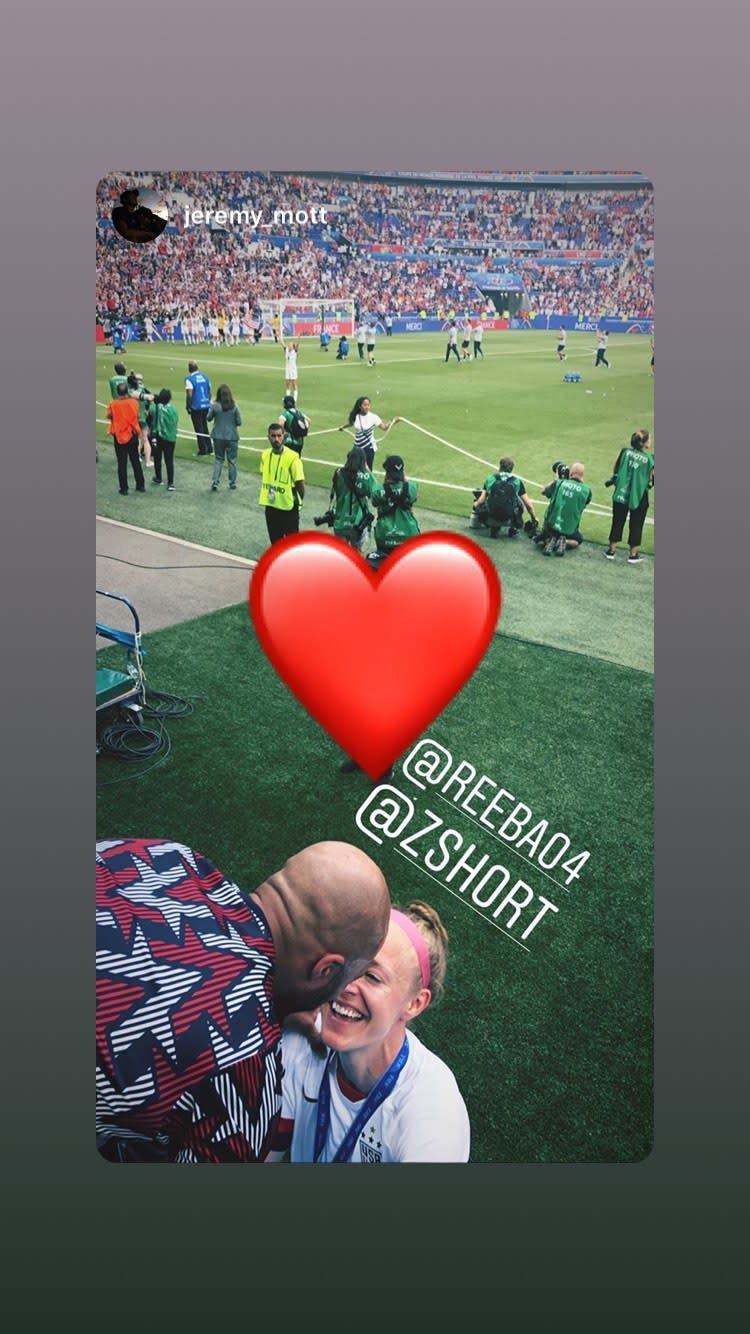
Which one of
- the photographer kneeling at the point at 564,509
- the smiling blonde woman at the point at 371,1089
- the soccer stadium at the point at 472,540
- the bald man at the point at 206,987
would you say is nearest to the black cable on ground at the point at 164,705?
the soccer stadium at the point at 472,540

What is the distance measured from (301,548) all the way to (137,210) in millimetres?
1385

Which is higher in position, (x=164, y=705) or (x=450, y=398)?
(x=450, y=398)

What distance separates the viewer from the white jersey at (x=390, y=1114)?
12.0 feet

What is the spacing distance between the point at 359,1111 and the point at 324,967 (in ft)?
1.66

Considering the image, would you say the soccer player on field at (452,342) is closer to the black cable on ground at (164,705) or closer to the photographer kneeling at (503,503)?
the photographer kneeling at (503,503)

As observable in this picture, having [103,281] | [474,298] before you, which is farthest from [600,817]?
[103,281]

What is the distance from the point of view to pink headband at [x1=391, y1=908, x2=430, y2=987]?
155 inches

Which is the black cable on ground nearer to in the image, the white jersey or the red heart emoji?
the red heart emoji

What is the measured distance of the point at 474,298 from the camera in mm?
4234

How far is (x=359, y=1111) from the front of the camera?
370 centimetres

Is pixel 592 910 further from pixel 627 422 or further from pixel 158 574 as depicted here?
pixel 158 574

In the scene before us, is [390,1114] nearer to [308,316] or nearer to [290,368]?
[290,368]

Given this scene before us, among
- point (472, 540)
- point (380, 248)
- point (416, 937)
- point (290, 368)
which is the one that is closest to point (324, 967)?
point (416, 937)

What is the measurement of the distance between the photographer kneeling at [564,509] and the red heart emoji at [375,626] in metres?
0.84
